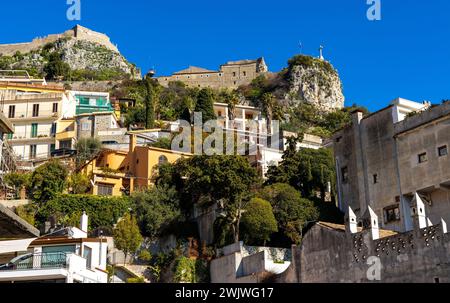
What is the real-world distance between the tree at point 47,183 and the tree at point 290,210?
15.9m

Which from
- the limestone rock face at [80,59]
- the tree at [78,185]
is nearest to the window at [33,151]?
the tree at [78,185]

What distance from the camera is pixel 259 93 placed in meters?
108

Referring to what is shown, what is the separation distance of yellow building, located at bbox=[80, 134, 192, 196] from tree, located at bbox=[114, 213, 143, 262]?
9.03m

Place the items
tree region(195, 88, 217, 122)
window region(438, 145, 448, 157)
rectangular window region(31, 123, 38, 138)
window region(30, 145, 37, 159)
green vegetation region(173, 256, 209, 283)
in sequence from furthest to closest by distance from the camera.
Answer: tree region(195, 88, 217, 122) → rectangular window region(31, 123, 38, 138) → window region(30, 145, 37, 159) → green vegetation region(173, 256, 209, 283) → window region(438, 145, 448, 157)

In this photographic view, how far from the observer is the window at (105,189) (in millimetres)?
55312

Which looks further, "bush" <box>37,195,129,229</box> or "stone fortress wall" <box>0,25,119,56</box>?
"stone fortress wall" <box>0,25,119,56</box>

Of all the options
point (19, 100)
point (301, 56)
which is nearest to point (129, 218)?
point (19, 100)

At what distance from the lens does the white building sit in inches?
949

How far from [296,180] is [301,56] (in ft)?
205

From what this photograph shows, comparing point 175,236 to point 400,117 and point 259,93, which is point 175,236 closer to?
point 400,117

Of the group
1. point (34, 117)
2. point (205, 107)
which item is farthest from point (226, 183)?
point (34, 117)

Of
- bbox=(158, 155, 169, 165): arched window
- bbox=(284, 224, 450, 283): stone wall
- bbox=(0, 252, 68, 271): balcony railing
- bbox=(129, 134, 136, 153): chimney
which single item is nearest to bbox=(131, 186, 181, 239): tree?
bbox=(158, 155, 169, 165): arched window

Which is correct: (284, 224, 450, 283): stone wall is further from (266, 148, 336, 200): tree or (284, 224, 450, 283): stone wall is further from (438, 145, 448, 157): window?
(266, 148, 336, 200): tree

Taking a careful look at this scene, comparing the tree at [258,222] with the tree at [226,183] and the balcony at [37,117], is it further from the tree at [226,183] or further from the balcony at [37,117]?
the balcony at [37,117]
